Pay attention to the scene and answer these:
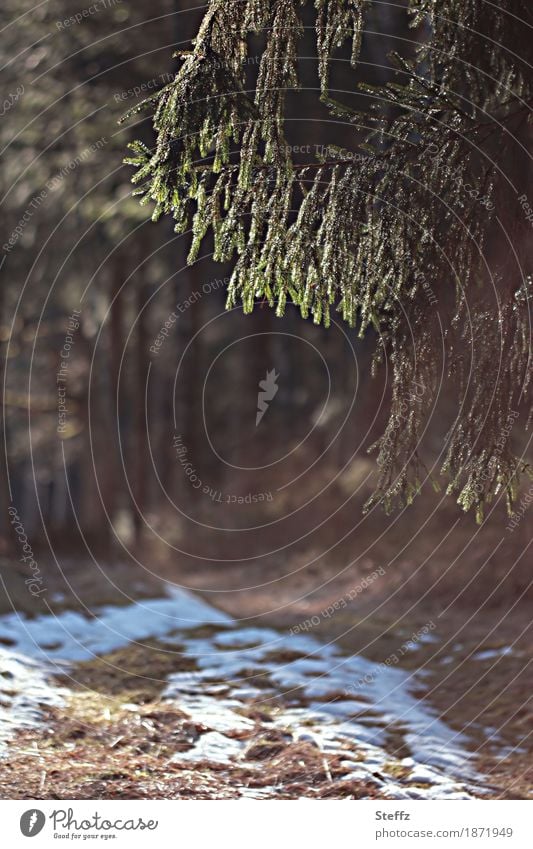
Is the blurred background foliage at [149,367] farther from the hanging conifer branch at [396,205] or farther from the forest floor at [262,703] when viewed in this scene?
the hanging conifer branch at [396,205]

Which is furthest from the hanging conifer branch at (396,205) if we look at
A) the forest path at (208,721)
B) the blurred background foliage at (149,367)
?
the blurred background foliage at (149,367)

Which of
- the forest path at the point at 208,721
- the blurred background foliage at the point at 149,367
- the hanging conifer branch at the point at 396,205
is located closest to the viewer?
the hanging conifer branch at the point at 396,205

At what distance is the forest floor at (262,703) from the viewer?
545 cm

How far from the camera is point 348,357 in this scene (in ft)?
53.4

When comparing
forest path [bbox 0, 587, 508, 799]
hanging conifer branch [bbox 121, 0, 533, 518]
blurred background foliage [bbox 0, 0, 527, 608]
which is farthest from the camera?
blurred background foliage [bbox 0, 0, 527, 608]

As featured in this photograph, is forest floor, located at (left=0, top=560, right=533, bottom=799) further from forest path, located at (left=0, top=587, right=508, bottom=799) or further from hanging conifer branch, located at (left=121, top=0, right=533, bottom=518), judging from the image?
hanging conifer branch, located at (left=121, top=0, right=533, bottom=518)

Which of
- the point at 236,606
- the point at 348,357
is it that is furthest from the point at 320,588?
the point at 348,357

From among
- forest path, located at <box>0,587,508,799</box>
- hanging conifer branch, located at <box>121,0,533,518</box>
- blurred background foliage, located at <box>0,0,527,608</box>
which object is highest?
blurred background foliage, located at <box>0,0,527,608</box>

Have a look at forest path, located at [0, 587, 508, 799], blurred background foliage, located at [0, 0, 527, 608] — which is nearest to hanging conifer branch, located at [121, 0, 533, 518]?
forest path, located at [0, 587, 508, 799]

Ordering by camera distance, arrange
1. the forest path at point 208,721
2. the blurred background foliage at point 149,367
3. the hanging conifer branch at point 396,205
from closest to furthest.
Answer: the hanging conifer branch at point 396,205 < the forest path at point 208,721 < the blurred background foliage at point 149,367

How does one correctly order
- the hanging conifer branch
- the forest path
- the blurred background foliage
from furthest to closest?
the blurred background foliage < the forest path < the hanging conifer branch

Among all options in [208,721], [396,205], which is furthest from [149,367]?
[396,205]

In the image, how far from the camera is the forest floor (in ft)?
17.9
